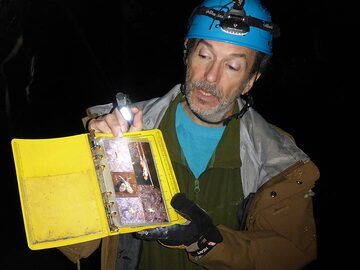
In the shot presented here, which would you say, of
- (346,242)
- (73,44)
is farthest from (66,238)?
(73,44)

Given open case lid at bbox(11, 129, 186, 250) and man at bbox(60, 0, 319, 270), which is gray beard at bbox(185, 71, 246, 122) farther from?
open case lid at bbox(11, 129, 186, 250)

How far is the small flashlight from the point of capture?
6.70 feet

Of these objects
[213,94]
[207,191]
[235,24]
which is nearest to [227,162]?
[207,191]

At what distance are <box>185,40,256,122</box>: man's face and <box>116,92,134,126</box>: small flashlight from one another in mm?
693

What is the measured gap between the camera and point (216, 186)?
2.52m

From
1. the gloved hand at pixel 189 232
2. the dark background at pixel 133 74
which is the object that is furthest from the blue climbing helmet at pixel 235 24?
the dark background at pixel 133 74

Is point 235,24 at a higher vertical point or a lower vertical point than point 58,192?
higher

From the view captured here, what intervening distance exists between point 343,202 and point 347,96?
467cm

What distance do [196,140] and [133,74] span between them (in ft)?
35.9

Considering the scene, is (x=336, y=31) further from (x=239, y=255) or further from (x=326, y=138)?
(x=239, y=255)

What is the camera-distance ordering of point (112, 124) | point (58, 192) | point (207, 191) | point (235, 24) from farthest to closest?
point (235, 24) → point (207, 191) → point (112, 124) → point (58, 192)

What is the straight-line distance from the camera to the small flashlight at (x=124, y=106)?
2.04 meters

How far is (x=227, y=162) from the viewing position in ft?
8.32

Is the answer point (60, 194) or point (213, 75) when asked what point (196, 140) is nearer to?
point (213, 75)
